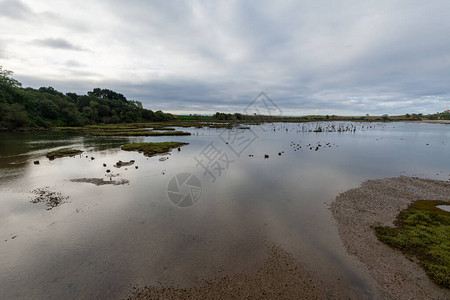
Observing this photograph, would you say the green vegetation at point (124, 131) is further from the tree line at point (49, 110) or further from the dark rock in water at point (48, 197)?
the dark rock in water at point (48, 197)

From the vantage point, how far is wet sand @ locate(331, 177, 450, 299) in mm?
9914

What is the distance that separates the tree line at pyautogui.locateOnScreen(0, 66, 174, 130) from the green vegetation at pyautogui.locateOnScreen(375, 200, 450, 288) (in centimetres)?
14018

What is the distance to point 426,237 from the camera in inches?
531

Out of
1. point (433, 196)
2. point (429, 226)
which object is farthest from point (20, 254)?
point (433, 196)

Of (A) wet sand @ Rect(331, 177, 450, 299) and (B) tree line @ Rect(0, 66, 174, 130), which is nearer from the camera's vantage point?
(A) wet sand @ Rect(331, 177, 450, 299)

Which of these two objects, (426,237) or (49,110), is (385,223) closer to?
(426,237)

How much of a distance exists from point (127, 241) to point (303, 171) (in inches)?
1121

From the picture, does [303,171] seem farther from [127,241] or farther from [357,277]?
[127,241]

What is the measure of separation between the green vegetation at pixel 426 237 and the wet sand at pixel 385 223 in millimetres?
522

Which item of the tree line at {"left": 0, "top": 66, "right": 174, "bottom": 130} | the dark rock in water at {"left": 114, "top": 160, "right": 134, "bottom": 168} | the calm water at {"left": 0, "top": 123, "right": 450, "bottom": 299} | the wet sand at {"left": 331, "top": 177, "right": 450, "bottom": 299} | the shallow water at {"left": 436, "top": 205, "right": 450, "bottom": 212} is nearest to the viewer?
the wet sand at {"left": 331, "top": 177, "right": 450, "bottom": 299}
